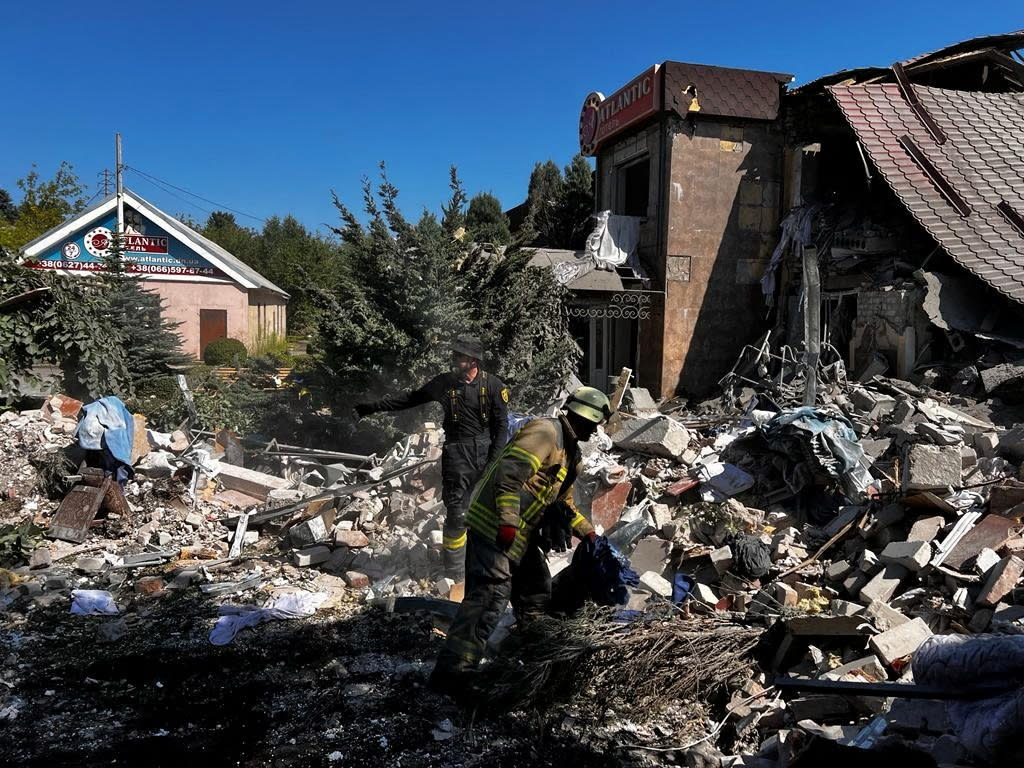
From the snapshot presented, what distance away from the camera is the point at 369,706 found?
3.70m

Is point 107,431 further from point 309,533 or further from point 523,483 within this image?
point 523,483

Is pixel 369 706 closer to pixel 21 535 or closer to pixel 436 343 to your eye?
pixel 21 535

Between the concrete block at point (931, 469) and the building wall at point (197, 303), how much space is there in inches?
835

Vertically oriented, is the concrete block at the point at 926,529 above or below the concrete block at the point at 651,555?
above

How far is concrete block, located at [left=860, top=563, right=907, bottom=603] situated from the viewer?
4.64m

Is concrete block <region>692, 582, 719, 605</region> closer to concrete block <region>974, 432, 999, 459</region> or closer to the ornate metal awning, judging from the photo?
concrete block <region>974, 432, 999, 459</region>

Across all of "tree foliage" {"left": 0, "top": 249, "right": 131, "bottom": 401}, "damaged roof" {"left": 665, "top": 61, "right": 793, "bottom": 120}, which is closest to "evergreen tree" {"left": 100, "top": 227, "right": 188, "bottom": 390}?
"tree foliage" {"left": 0, "top": 249, "right": 131, "bottom": 401}

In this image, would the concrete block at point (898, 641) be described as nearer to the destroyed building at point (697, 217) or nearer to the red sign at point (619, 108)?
the destroyed building at point (697, 217)

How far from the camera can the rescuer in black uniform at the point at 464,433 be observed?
5.53 meters

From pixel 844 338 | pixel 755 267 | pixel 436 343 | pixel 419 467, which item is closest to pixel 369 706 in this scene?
pixel 419 467

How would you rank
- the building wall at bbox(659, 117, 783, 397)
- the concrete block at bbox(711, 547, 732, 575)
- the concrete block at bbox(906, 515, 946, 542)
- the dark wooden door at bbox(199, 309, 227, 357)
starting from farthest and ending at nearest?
the dark wooden door at bbox(199, 309, 227, 357)
the building wall at bbox(659, 117, 783, 397)
the concrete block at bbox(711, 547, 732, 575)
the concrete block at bbox(906, 515, 946, 542)

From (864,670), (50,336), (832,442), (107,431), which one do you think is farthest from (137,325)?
(864,670)

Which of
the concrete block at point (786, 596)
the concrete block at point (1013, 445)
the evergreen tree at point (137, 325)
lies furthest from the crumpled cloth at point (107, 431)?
the concrete block at point (1013, 445)

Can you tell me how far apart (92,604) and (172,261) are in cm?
1965
